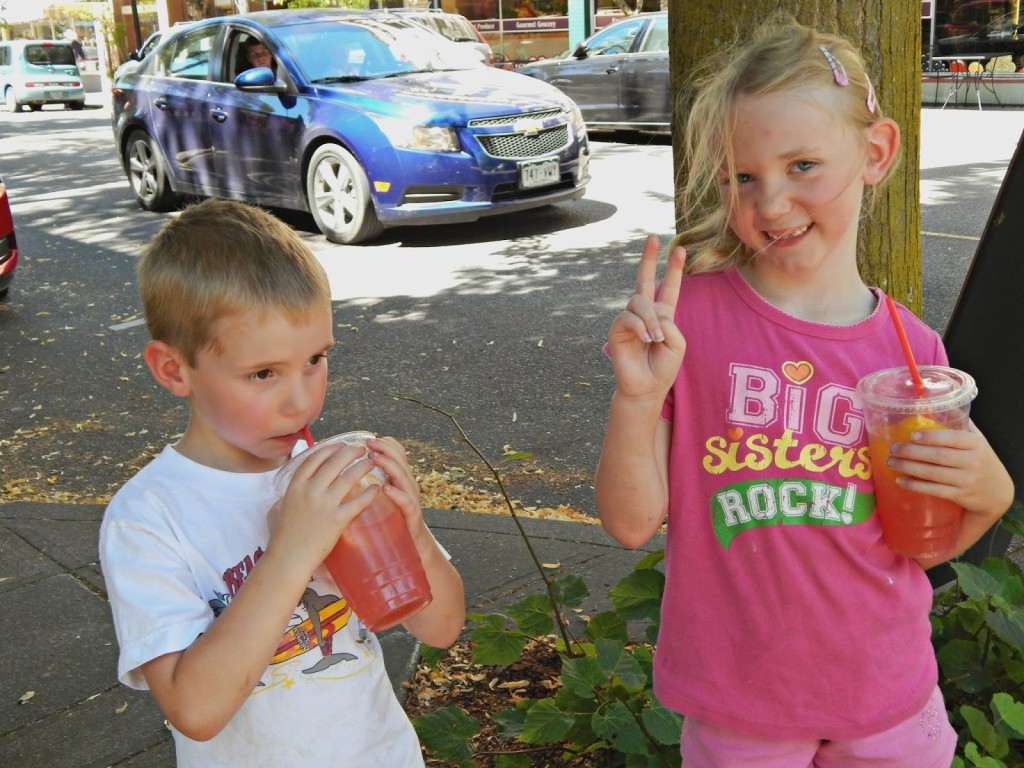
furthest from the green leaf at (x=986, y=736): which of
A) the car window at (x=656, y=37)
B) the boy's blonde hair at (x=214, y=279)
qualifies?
the car window at (x=656, y=37)

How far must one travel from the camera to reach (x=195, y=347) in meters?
1.63

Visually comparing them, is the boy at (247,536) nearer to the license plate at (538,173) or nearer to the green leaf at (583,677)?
the green leaf at (583,677)

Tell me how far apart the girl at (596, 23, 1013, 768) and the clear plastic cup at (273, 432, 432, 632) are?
13.2 inches

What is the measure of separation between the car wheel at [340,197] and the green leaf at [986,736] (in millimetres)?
7169

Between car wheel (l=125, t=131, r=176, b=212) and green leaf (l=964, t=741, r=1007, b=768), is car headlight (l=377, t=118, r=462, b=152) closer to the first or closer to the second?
car wheel (l=125, t=131, r=176, b=212)

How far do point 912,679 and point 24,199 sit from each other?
42.1 feet

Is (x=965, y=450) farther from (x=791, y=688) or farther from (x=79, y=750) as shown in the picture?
(x=79, y=750)

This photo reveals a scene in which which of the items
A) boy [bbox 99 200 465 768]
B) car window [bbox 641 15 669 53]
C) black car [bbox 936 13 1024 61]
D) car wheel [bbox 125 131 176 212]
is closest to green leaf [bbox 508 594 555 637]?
boy [bbox 99 200 465 768]

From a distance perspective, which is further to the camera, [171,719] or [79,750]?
[79,750]

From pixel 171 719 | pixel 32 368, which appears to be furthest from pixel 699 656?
pixel 32 368

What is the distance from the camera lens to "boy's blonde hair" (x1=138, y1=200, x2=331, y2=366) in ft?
5.30

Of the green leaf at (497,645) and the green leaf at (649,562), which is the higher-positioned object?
the green leaf at (649,562)

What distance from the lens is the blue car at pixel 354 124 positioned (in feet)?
28.0

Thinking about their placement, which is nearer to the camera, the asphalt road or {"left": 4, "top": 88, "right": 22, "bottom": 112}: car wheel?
the asphalt road
